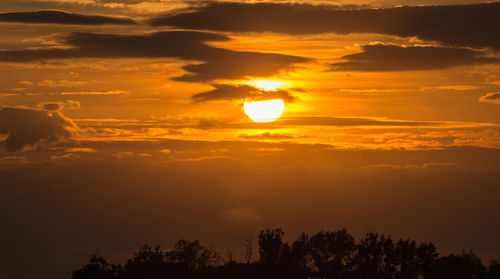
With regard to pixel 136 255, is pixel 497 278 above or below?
below

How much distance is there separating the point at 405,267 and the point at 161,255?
66622mm

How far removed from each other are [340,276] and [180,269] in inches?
1738

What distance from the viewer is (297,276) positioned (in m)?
179

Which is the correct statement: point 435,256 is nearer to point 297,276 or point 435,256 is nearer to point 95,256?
point 297,276

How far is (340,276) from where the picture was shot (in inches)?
7549

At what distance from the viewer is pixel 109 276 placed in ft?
541

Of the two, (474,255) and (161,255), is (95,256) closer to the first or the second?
(161,255)

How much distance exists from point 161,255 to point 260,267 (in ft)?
96.7

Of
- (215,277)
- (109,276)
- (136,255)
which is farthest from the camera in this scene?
(136,255)

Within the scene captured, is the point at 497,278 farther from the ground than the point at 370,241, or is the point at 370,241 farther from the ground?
the point at 370,241

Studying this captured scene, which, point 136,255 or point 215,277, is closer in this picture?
point 215,277

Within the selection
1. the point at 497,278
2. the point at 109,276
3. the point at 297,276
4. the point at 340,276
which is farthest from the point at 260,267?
the point at 497,278

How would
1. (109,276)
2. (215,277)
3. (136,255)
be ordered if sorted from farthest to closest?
(136,255), (215,277), (109,276)

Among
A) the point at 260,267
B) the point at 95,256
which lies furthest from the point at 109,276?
the point at 260,267
